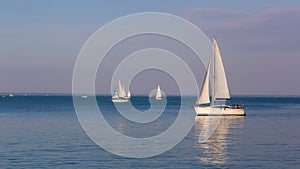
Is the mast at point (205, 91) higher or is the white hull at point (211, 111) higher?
the mast at point (205, 91)

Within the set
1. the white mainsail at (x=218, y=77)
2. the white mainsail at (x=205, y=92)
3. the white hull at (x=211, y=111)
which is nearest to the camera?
the white hull at (x=211, y=111)

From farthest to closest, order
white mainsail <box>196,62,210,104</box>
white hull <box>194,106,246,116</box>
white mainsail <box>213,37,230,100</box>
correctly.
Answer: white mainsail <box>196,62,210,104</box> → white mainsail <box>213,37,230,100</box> → white hull <box>194,106,246,116</box>

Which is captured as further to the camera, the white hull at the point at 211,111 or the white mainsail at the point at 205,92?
the white mainsail at the point at 205,92

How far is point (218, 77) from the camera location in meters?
108

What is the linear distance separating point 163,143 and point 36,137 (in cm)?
1748

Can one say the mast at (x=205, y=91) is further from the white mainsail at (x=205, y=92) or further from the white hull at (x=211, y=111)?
the white hull at (x=211, y=111)

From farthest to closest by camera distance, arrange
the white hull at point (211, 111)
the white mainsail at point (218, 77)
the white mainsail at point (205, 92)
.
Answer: the white mainsail at point (205, 92) → the white mainsail at point (218, 77) → the white hull at point (211, 111)

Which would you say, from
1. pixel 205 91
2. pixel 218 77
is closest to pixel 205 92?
pixel 205 91

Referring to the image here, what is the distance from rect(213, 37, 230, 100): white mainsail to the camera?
108m

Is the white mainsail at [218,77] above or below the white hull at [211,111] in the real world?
above

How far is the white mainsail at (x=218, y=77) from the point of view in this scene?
4254 inches

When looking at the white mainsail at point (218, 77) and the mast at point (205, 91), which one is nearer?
the white mainsail at point (218, 77)

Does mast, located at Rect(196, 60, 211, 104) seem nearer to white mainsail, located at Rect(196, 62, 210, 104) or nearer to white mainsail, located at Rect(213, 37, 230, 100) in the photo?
white mainsail, located at Rect(196, 62, 210, 104)

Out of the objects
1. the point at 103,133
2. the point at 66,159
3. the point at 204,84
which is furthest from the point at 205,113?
the point at 66,159
